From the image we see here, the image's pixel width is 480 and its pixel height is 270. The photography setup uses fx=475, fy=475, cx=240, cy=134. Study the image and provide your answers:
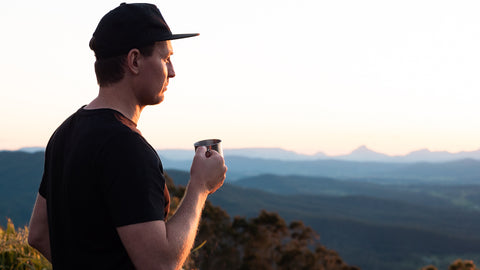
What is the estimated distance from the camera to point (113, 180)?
5.73ft

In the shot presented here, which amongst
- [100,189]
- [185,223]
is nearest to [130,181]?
[100,189]

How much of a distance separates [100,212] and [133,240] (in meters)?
0.21

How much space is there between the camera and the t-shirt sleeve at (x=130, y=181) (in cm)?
171

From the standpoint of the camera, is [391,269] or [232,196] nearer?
[391,269]

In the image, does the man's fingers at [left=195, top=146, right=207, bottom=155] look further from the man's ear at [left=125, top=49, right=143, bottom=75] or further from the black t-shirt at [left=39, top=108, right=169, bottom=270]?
the man's ear at [left=125, top=49, right=143, bottom=75]

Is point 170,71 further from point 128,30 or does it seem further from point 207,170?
point 207,170

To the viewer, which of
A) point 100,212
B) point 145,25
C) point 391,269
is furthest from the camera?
point 391,269

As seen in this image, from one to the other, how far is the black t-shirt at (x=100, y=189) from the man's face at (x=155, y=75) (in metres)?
0.17

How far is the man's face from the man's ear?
21 mm

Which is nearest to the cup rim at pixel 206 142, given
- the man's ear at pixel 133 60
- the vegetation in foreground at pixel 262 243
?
the man's ear at pixel 133 60

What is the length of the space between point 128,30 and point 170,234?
2.83ft

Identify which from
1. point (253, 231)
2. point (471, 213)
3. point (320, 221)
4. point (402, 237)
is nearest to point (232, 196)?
point (320, 221)

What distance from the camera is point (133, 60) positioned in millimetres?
2014

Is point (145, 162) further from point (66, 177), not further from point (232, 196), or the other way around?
point (232, 196)
